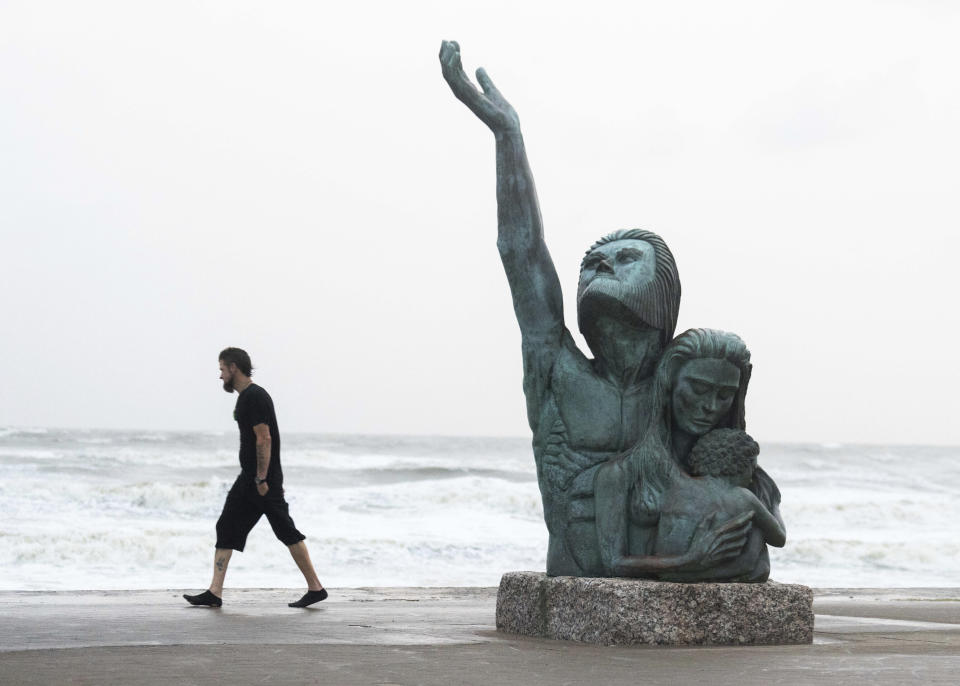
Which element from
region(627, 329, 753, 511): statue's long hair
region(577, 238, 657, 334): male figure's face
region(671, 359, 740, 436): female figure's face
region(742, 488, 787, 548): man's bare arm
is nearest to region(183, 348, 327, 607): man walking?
region(577, 238, 657, 334): male figure's face

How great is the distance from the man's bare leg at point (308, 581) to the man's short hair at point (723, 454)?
284 centimetres

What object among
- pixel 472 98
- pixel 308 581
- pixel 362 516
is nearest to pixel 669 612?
pixel 472 98

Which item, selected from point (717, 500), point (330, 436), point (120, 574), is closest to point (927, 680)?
point (717, 500)

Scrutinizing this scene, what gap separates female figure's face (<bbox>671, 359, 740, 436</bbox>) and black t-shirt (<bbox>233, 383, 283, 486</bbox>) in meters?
3.03

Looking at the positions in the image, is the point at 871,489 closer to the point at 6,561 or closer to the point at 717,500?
the point at 6,561

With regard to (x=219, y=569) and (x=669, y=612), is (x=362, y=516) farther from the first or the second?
(x=669, y=612)

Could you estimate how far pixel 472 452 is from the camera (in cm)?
4094

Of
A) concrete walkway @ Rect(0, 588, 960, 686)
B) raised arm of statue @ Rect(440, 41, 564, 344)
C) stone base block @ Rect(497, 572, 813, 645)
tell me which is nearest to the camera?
concrete walkway @ Rect(0, 588, 960, 686)

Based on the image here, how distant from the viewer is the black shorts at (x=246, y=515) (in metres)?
7.96

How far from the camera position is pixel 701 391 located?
224 inches

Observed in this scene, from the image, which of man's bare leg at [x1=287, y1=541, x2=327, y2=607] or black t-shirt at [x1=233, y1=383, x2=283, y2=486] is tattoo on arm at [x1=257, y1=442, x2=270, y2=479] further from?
man's bare leg at [x1=287, y1=541, x2=327, y2=607]

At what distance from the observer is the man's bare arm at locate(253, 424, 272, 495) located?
793 cm

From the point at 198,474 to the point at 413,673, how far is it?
2454cm

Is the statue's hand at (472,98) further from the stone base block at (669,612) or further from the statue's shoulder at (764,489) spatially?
the stone base block at (669,612)
